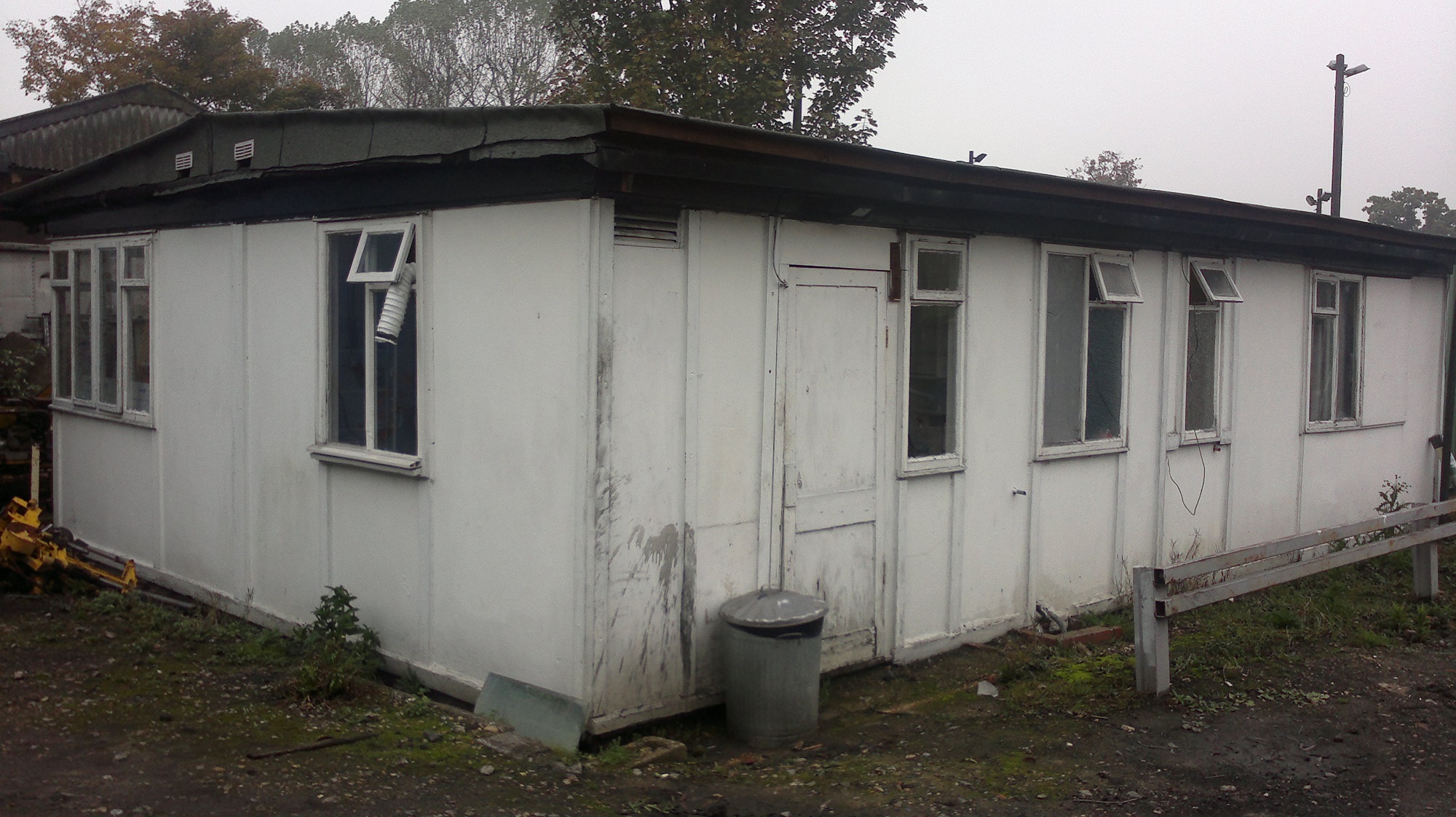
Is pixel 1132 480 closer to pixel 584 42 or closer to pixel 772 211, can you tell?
pixel 772 211

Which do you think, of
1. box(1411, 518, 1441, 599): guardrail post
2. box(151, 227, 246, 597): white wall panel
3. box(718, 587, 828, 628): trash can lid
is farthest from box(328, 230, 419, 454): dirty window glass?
box(1411, 518, 1441, 599): guardrail post

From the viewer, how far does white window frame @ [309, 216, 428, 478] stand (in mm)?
6648

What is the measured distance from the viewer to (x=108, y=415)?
972 cm

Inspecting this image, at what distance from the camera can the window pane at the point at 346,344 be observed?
721 cm

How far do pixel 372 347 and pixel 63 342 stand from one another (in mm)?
5148

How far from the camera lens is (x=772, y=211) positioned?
6.56 meters

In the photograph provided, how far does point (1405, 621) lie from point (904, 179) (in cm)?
494

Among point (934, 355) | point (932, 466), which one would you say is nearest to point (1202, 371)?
point (934, 355)

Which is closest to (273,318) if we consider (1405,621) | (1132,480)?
(1132,480)

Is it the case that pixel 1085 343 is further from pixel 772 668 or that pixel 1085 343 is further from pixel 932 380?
pixel 772 668

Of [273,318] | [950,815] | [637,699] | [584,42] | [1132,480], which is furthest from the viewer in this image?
[584,42]

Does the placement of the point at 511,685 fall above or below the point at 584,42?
below

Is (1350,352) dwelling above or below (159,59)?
→ below

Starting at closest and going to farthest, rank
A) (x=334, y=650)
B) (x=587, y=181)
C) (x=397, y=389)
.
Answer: (x=587, y=181) → (x=334, y=650) → (x=397, y=389)
